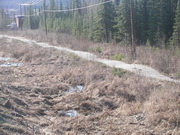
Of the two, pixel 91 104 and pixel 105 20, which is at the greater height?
pixel 105 20

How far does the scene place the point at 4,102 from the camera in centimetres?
970

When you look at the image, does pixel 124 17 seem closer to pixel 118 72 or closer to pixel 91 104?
pixel 118 72

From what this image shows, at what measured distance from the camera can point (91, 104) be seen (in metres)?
10.8

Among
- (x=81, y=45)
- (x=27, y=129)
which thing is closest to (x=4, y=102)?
(x=27, y=129)

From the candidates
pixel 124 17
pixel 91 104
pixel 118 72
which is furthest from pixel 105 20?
pixel 91 104

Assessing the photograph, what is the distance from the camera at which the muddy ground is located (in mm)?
8125

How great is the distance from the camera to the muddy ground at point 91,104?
8.12m

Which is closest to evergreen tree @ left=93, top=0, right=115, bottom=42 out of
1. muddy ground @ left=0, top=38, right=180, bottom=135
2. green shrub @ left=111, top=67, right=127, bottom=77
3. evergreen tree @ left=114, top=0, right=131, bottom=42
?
evergreen tree @ left=114, top=0, right=131, bottom=42

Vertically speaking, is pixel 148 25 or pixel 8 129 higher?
pixel 148 25

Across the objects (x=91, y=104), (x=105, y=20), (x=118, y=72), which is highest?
(x=105, y=20)

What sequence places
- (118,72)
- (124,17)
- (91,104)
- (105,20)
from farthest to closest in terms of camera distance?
(105,20), (124,17), (118,72), (91,104)

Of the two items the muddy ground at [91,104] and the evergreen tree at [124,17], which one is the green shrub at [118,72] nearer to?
the muddy ground at [91,104]

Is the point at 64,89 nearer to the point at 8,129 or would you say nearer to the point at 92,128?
the point at 92,128

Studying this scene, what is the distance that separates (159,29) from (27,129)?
32889 millimetres
